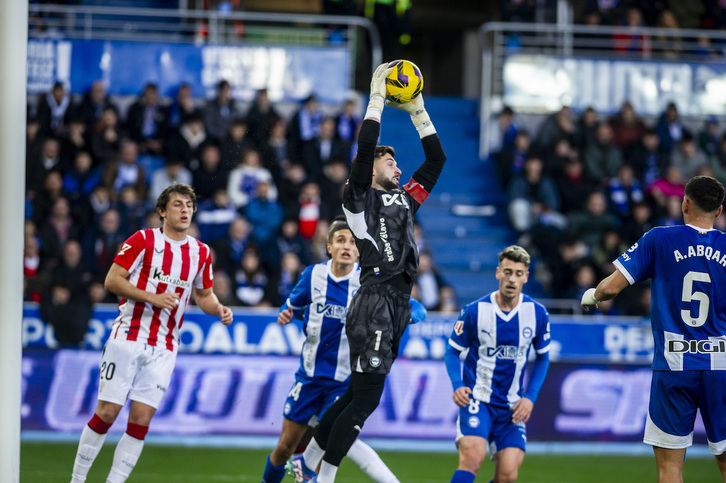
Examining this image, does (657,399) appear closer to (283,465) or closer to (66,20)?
(283,465)

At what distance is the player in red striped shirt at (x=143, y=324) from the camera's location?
6387 millimetres

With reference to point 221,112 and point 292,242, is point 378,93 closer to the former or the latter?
point 292,242

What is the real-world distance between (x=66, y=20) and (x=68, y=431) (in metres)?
7.92

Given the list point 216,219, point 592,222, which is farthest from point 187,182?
point 592,222

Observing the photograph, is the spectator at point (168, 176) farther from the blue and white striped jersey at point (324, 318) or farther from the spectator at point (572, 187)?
the blue and white striped jersey at point (324, 318)

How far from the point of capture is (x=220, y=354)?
34.8ft

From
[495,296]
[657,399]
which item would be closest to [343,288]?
[495,296]

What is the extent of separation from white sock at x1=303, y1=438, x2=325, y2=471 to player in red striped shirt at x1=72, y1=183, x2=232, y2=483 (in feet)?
3.75

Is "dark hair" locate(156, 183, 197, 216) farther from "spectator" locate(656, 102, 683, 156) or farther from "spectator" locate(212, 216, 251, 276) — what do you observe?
"spectator" locate(656, 102, 683, 156)

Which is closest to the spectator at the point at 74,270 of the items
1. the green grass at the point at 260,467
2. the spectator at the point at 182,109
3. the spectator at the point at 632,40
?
the green grass at the point at 260,467

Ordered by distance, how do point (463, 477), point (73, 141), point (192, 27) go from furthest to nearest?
point (192, 27) → point (73, 141) → point (463, 477)

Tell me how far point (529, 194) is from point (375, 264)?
8.89m

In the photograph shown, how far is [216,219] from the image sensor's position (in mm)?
12359

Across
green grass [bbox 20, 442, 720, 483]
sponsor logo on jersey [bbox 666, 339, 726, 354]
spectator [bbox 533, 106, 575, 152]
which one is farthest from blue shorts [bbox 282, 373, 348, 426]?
spectator [bbox 533, 106, 575, 152]
